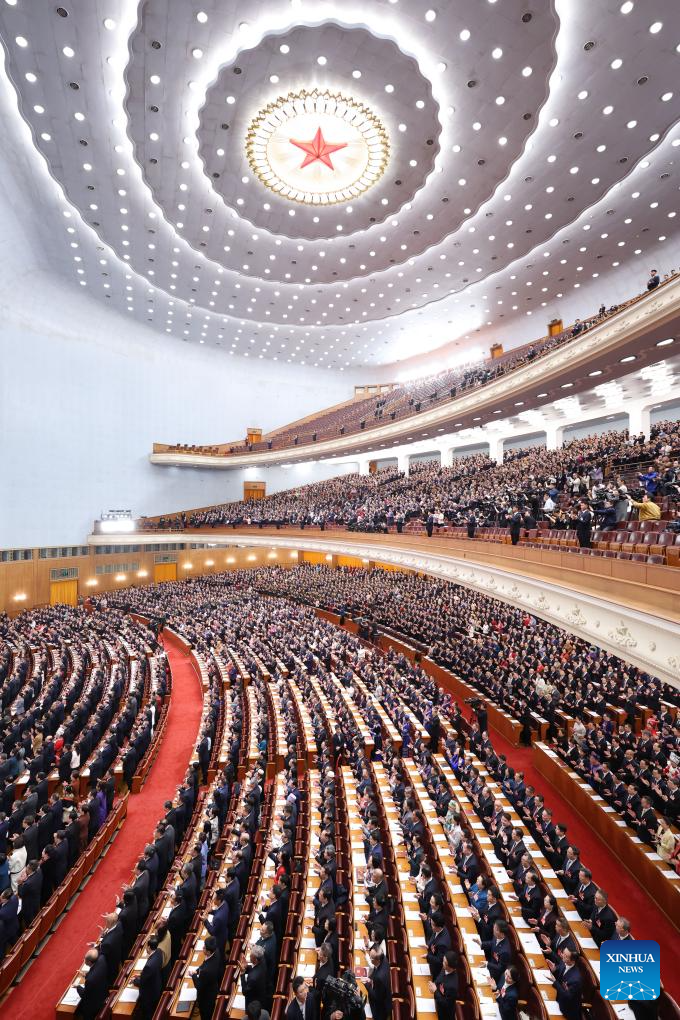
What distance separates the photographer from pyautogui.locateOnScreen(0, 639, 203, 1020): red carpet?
154 inches

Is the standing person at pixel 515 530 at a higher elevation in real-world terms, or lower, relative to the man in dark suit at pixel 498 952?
higher

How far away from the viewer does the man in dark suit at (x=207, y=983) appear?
348 cm

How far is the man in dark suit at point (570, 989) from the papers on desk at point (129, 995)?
9.93 feet

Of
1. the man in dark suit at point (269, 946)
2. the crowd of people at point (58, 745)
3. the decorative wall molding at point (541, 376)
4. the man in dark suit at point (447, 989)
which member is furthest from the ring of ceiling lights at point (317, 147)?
the man in dark suit at point (447, 989)

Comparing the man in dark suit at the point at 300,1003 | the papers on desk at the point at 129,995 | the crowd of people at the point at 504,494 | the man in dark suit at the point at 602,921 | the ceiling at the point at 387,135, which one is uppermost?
the ceiling at the point at 387,135

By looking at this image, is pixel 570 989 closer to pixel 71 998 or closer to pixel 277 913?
pixel 277 913

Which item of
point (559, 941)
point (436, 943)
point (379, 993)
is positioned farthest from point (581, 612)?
point (379, 993)

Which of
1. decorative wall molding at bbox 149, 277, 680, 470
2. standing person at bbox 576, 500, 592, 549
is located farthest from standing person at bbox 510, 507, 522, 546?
decorative wall molding at bbox 149, 277, 680, 470

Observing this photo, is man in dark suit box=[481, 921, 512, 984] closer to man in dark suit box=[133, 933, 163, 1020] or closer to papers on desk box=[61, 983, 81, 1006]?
man in dark suit box=[133, 933, 163, 1020]

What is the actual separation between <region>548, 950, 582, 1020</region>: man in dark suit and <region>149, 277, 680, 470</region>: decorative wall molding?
8.57 m

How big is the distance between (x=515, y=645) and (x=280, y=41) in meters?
13.2

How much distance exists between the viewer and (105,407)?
73.4 feet

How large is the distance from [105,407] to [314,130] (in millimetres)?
15492

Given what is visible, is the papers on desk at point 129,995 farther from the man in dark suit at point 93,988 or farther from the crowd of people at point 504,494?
the crowd of people at point 504,494
